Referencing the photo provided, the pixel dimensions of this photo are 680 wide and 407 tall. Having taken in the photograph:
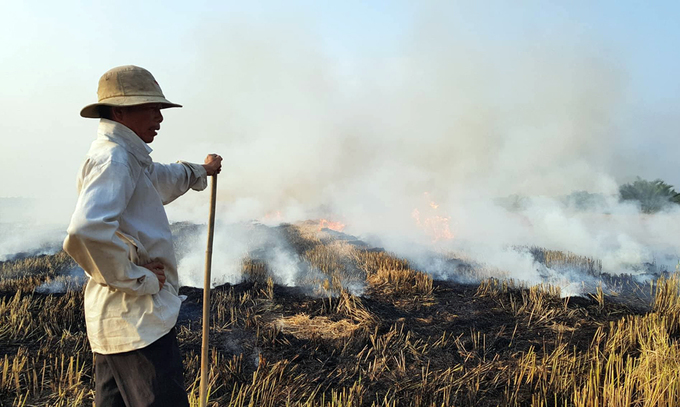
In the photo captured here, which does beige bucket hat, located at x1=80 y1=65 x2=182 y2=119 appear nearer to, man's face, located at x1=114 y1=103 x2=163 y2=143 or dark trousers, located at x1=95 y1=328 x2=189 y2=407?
man's face, located at x1=114 y1=103 x2=163 y2=143

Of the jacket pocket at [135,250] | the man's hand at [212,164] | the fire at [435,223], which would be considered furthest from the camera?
the fire at [435,223]

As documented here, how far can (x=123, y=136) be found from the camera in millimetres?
1768

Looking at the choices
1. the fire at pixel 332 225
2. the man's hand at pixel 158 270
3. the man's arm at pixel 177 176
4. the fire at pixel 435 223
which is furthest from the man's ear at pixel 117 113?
the fire at pixel 332 225

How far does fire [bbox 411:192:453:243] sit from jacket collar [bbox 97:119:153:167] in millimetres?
13653

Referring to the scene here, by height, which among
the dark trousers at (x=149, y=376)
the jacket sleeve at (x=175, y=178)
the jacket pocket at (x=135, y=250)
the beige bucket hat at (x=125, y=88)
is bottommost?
the dark trousers at (x=149, y=376)

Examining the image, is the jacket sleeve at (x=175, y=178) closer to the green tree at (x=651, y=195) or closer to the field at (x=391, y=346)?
the field at (x=391, y=346)

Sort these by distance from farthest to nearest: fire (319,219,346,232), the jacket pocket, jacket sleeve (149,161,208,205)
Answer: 1. fire (319,219,346,232)
2. jacket sleeve (149,161,208,205)
3. the jacket pocket

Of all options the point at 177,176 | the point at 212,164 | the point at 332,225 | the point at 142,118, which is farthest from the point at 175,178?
the point at 332,225

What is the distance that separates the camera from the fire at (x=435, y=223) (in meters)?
15.1

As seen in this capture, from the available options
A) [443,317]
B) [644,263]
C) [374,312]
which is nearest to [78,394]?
[374,312]

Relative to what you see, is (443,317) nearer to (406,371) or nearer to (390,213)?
(406,371)

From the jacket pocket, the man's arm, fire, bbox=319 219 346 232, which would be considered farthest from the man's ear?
fire, bbox=319 219 346 232

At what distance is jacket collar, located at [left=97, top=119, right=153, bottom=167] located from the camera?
175 cm

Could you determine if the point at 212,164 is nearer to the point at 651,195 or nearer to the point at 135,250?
the point at 135,250
